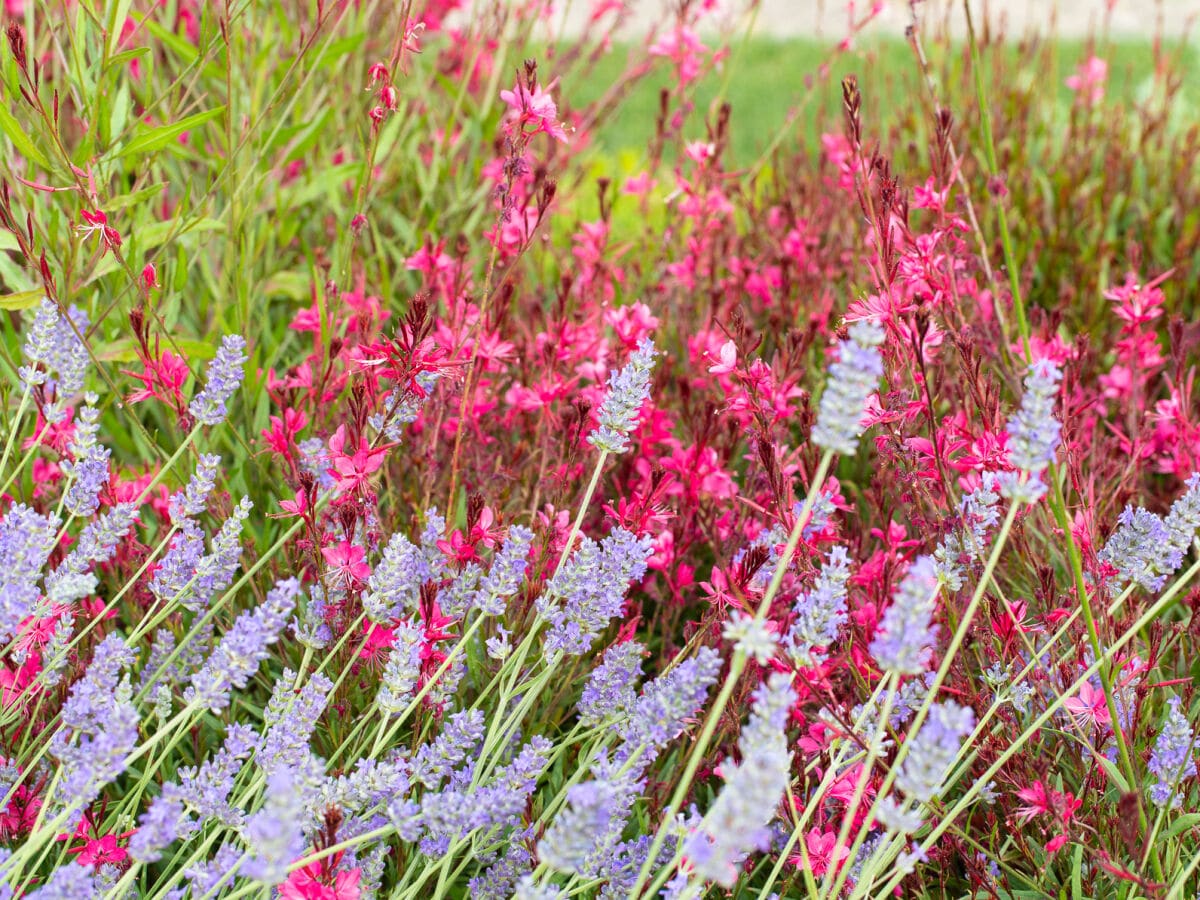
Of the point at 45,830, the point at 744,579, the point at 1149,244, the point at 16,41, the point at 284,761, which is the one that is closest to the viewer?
the point at 45,830

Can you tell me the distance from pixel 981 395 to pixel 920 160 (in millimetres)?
2805

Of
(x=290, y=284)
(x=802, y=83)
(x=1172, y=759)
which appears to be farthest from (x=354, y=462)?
(x=802, y=83)

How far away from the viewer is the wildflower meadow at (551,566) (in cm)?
132

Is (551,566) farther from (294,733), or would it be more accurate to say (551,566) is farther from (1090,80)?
(1090,80)

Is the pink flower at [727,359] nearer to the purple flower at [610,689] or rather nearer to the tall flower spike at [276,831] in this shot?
the purple flower at [610,689]

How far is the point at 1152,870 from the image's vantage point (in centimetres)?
159

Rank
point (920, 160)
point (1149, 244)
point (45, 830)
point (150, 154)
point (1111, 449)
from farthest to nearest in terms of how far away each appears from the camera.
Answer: point (920, 160)
point (1149, 244)
point (1111, 449)
point (150, 154)
point (45, 830)

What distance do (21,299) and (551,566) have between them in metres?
1.02

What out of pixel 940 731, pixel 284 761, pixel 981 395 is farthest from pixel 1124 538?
pixel 284 761

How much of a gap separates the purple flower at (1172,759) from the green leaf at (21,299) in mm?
1849

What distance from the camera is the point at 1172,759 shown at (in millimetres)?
1482

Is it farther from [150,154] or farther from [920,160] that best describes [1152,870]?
[920,160]

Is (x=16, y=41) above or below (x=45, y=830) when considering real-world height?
above

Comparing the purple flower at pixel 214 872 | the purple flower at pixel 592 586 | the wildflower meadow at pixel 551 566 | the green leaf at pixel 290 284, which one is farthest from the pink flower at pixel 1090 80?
the purple flower at pixel 214 872
